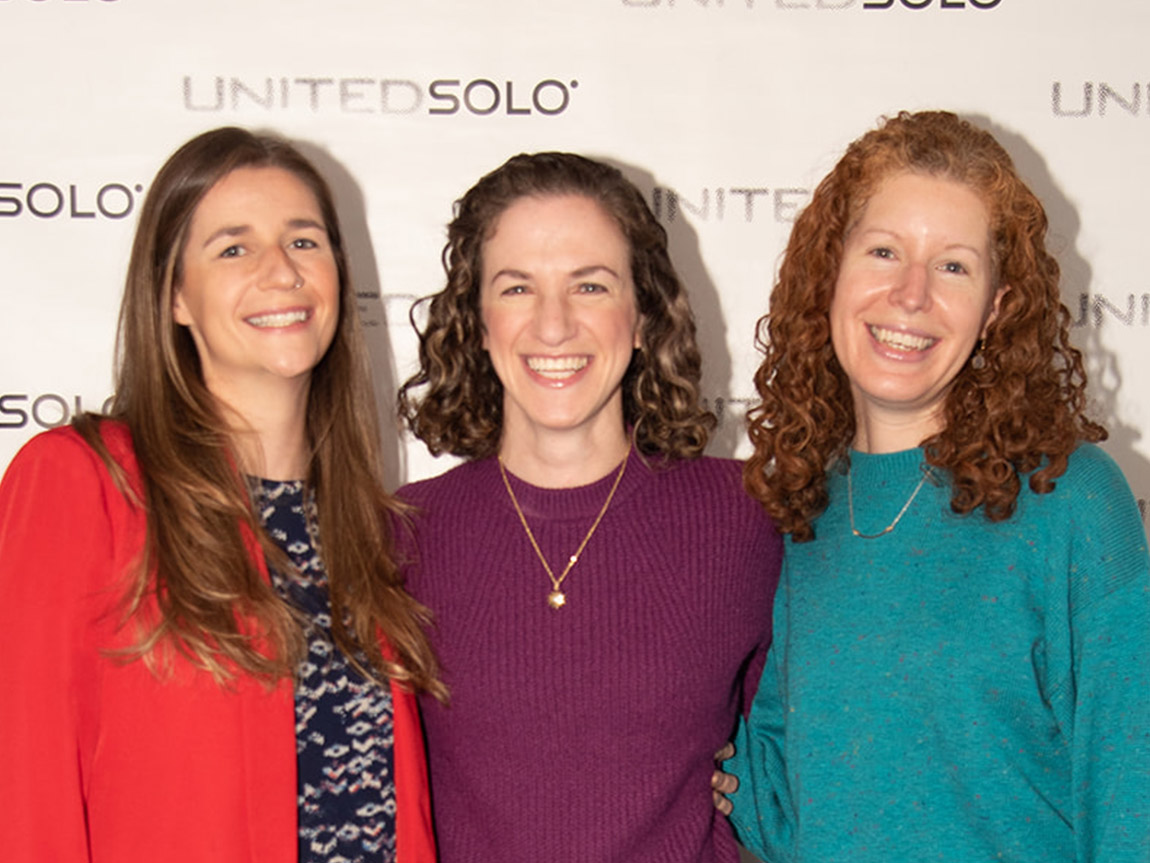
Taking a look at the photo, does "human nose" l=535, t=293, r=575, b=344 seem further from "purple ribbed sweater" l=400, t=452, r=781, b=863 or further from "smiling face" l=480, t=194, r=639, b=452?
"purple ribbed sweater" l=400, t=452, r=781, b=863

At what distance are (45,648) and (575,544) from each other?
0.79 metres

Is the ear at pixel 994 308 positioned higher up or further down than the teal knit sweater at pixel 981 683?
higher up

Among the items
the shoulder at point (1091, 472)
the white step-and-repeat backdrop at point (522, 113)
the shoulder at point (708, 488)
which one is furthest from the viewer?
the white step-and-repeat backdrop at point (522, 113)

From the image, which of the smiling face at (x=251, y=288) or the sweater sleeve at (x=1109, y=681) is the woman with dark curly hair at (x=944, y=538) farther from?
the smiling face at (x=251, y=288)

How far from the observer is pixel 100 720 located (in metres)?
1.55

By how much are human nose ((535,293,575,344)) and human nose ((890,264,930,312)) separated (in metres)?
0.51

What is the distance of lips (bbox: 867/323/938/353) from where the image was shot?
165cm

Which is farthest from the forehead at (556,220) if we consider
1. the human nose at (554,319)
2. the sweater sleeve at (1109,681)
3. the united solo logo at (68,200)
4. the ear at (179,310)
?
the united solo logo at (68,200)

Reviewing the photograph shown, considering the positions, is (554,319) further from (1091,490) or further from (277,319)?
(1091,490)

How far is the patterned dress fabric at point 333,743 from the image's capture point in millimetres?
1670

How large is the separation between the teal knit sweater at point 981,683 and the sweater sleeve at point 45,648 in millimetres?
1009

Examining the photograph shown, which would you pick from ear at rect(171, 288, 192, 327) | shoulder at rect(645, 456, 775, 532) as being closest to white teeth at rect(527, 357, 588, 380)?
shoulder at rect(645, 456, 775, 532)

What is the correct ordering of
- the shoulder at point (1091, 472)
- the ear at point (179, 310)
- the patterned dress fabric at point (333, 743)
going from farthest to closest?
the ear at point (179, 310) < the patterned dress fabric at point (333, 743) < the shoulder at point (1091, 472)

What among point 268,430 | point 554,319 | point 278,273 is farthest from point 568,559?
point 278,273
